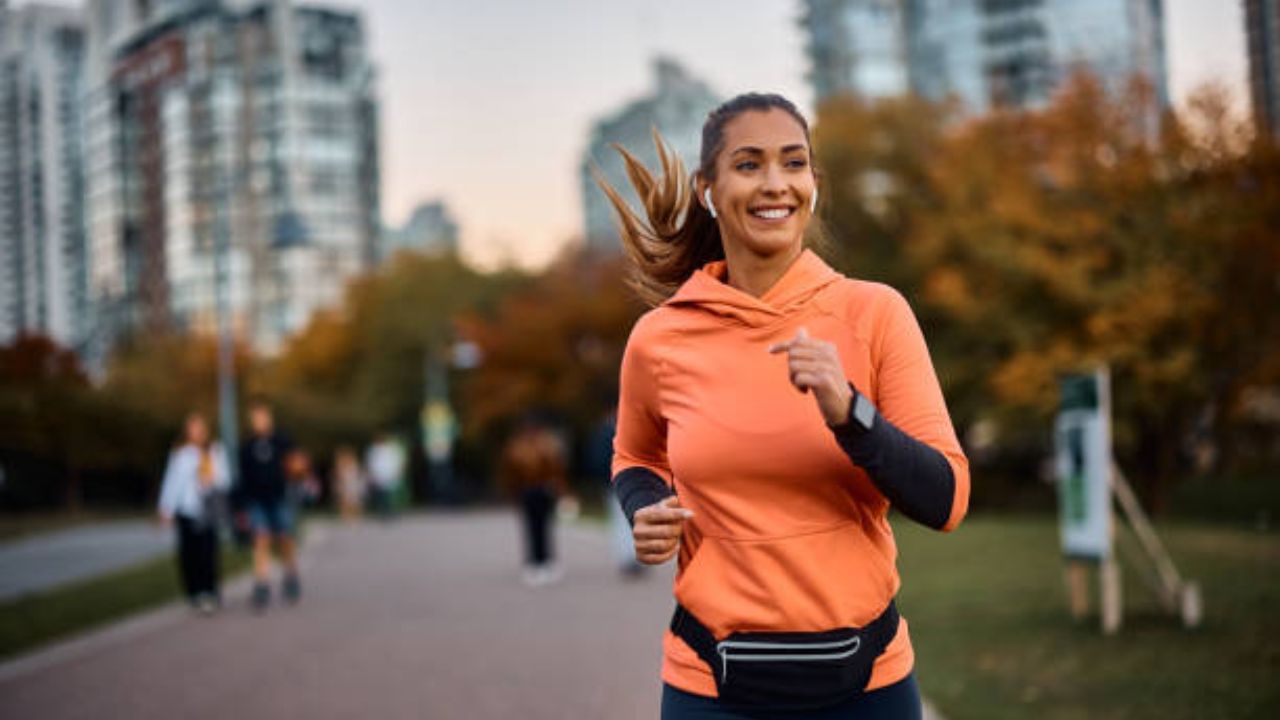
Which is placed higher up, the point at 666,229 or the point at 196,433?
the point at 666,229

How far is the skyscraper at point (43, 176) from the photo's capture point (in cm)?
16075

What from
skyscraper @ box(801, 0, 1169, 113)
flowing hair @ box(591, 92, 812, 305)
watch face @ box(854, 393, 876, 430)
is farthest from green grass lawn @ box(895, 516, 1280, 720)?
skyscraper @ box(801, 0, 1169, 113)

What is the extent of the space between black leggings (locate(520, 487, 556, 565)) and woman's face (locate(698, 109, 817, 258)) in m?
13.9

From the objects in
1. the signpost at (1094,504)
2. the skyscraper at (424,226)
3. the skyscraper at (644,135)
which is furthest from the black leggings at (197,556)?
the skyscraper at (424,226)

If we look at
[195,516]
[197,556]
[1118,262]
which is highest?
[1118,262]

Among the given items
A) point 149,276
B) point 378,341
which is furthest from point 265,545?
point 149,276

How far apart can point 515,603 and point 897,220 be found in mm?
28294

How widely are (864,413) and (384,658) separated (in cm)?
835

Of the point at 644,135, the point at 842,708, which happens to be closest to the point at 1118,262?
the point at 842,708

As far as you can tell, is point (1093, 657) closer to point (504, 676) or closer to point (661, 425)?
point (504, 676)

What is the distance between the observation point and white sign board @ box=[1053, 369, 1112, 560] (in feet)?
32.2

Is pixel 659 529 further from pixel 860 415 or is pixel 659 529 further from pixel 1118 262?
pixel 1118 262

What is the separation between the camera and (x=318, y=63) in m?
140

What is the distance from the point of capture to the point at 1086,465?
1009cm
